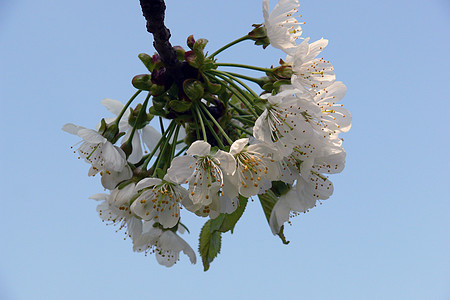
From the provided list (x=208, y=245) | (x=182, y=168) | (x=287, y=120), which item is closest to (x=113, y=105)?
(x=182, y=168)

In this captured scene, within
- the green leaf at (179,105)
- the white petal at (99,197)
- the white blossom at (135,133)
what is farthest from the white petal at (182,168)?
the white petal at (99,197)

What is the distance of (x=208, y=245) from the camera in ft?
10.5

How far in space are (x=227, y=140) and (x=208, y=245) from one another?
0.98 metres

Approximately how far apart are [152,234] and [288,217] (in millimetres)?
943

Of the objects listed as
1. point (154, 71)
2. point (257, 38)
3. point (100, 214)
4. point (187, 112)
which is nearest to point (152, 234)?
point (100, 214)

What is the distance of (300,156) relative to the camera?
8.57 feet

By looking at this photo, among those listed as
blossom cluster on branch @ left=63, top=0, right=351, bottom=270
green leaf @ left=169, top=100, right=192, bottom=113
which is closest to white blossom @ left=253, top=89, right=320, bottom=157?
blossom cluster on branch @ left=63, top=0, right=351, bottom=270

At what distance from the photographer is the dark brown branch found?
2.26m

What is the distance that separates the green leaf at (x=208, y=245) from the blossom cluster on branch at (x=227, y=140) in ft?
0.28

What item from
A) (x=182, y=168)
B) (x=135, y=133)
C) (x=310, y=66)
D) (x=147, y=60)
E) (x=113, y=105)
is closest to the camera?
(x=182, y=168)

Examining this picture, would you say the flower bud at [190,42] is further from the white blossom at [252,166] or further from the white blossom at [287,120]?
the white blossom at [252,166]

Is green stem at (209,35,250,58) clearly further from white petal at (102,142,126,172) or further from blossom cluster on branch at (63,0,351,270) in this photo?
white petal at (102,142,126,172)

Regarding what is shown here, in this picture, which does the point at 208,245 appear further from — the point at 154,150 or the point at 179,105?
the point at 179,105

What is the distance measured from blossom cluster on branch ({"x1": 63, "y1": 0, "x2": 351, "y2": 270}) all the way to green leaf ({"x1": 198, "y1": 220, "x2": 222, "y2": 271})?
0.09 metres
